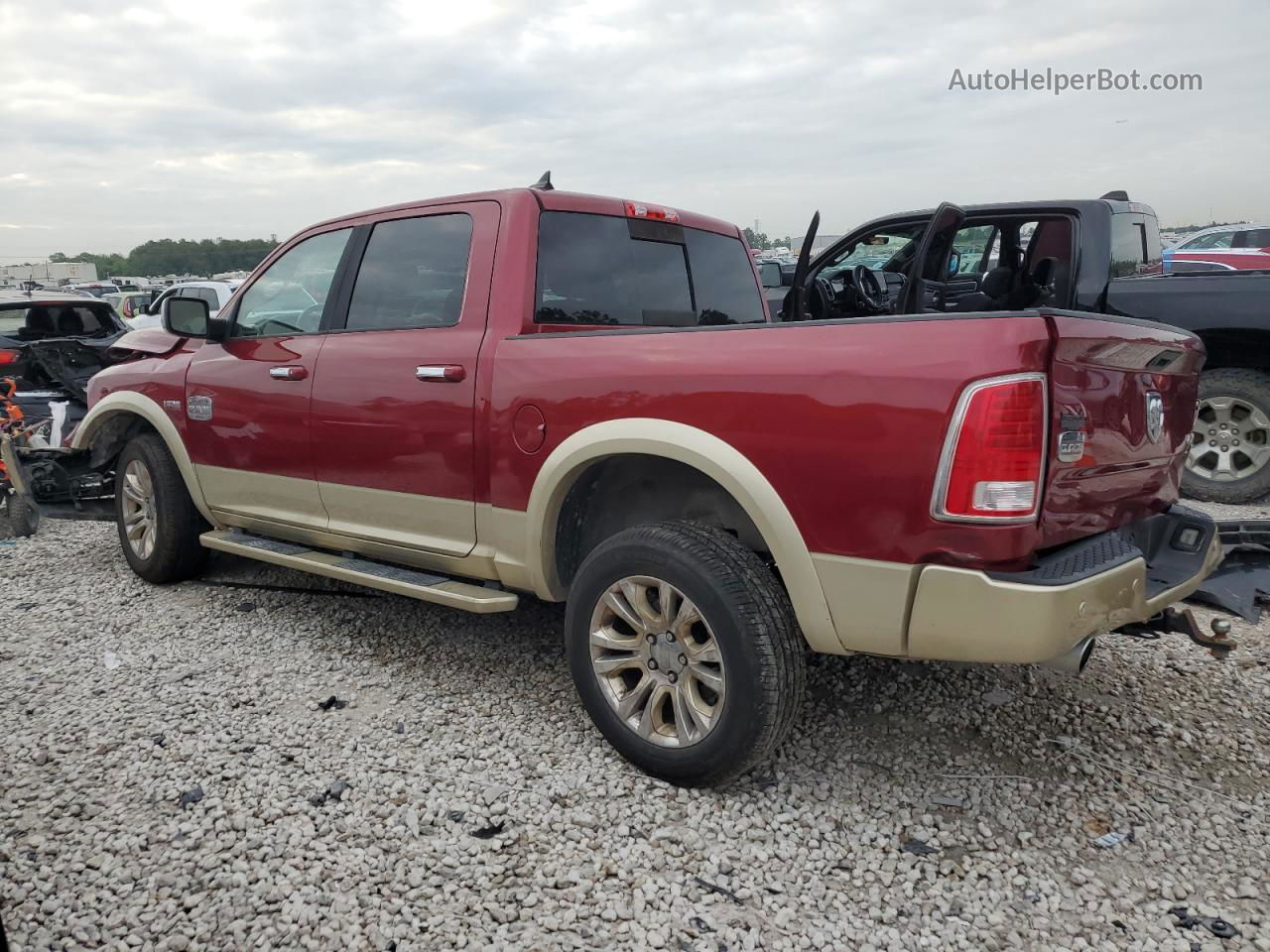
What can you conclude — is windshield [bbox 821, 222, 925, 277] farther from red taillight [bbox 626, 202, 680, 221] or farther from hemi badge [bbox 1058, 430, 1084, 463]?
hemi badge [bbox 1058, 430, 1084, 463]

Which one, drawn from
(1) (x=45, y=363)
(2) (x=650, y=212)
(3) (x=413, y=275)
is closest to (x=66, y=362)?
(1) (x=45, y=363)

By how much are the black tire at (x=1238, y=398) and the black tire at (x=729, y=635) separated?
453cm

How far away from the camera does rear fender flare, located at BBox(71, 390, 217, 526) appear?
4.51 metres

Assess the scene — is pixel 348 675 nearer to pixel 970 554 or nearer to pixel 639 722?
pixel 639 722

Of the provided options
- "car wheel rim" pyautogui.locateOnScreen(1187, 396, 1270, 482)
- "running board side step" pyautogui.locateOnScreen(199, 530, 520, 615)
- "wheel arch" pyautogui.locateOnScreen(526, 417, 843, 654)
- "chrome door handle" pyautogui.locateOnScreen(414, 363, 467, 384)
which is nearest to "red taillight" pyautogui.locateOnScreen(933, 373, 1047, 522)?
"wheel arch" pyautogui.locateOnScreen(526, 417, 843, 654)

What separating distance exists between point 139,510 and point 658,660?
11.4 feet

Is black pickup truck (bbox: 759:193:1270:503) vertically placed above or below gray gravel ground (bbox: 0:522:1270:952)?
above

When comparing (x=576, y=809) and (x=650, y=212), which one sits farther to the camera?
(x=650, y=212)

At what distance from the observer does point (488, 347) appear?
3.21 metres

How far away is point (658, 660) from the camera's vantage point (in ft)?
9.18

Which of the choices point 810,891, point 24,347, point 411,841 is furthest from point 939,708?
point 24,347

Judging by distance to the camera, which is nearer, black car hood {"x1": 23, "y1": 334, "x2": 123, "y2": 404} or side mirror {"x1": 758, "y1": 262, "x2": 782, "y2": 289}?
side mirror {"x1": 758, "y1": 262, "x2": 782, "y2": 289}

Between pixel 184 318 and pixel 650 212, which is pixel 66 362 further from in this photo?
pixel 650 212

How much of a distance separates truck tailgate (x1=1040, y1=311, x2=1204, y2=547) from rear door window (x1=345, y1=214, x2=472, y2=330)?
208 cm
